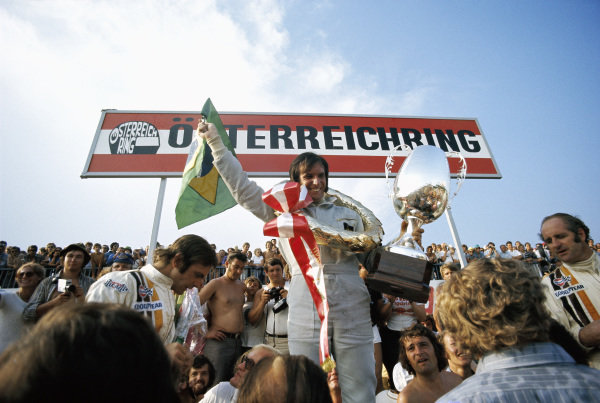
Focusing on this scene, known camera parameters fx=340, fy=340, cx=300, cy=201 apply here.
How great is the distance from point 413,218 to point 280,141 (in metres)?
4.36

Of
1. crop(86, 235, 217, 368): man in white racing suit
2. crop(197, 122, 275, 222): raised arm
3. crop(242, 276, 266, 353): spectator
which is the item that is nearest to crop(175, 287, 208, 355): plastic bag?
crop(242, 276, 266, 353): spectator

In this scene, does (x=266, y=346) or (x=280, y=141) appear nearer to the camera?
(x=266, y=346)

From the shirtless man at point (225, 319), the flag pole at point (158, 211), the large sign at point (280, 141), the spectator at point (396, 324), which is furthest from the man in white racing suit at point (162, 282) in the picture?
the large sign at point (280, 141)

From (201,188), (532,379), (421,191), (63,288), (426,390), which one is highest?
(201,188)

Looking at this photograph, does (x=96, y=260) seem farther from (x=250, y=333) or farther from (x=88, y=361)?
(x=88, y=361)

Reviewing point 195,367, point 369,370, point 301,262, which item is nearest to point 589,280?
point 369,370

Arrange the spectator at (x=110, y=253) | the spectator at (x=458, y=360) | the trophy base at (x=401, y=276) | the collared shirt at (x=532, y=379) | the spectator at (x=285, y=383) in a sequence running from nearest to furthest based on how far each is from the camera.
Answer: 1. the collared shirt at (x=532, y=379)
2. the spectator at (x=285, y=383)
3. the trophy base at (x=401, y=276)
4. the spectator at (x=458, y=360)
5. the spectator at (x=110, y=253)

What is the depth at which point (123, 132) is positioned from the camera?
6.07 m

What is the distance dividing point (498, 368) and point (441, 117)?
6.75 metres

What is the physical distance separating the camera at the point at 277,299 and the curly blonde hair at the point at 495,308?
3.12 meters

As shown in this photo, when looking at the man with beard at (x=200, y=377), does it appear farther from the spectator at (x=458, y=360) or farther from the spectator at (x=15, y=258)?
the spectator at (x=15, y=258)

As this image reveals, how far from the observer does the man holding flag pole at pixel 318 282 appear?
1810mm

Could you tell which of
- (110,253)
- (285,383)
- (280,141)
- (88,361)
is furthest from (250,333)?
(110,253)

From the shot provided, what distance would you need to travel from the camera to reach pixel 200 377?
318 centimetres
